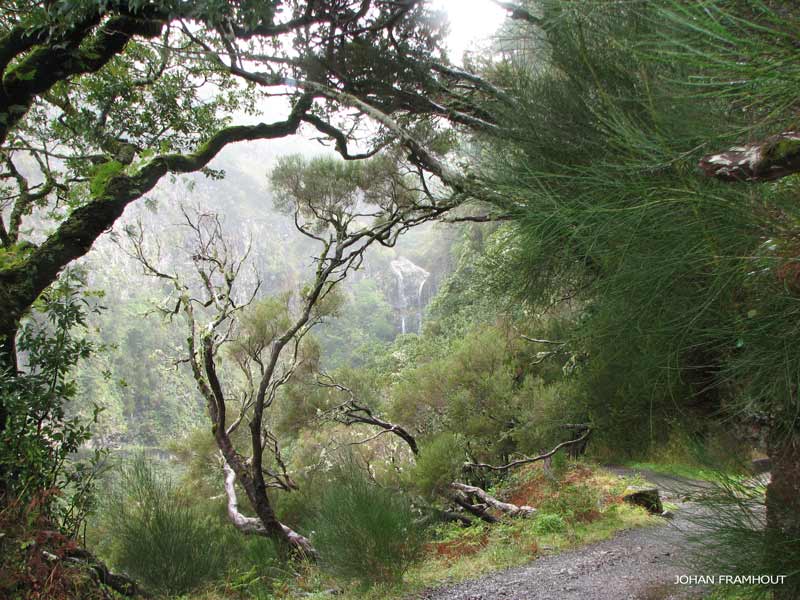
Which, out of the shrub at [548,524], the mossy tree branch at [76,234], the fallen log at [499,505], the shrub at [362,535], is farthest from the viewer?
the fallen log at [499,505]

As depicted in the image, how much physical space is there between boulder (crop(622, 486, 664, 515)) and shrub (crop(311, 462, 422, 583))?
3233 millimetres

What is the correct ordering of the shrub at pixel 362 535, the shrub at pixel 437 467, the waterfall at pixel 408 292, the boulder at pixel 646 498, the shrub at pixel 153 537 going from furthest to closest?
the waterfall at pixel 408 292 < the shrub at pixel 437 467 < the boulder at pixel 646 498 < the shrub at pixel 153 537 < the shrub at pixel 362 535

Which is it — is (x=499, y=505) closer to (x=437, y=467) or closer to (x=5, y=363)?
(x=437, y=467)

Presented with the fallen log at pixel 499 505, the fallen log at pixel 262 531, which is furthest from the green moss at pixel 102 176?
the fallen log at pixel 499 505

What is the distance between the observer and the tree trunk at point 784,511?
4.75 ft

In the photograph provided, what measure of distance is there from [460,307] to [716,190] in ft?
38.4

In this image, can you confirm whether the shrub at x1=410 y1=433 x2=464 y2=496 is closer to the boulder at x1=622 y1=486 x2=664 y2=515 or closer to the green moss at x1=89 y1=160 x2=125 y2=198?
the boulder at x1=622 y1=486 x2=664 y2=515

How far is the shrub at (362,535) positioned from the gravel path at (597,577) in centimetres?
29

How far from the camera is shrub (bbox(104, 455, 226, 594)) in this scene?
323cm

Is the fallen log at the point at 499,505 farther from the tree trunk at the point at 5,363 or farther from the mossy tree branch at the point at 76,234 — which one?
the tree trunk at the point at 5,363

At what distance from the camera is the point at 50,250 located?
8.20ft

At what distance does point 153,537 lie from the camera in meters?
3.23

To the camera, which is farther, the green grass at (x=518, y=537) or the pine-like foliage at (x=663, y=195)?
the green grass at (x=518, y=537)

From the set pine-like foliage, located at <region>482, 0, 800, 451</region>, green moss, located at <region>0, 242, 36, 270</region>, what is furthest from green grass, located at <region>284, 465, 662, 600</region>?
green moss, located at <region>0, 242, 36, 270</region>
